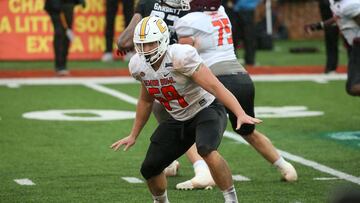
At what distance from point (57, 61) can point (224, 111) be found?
390 inches

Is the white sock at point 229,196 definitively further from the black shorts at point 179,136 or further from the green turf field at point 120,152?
the green turf field at point 120,152

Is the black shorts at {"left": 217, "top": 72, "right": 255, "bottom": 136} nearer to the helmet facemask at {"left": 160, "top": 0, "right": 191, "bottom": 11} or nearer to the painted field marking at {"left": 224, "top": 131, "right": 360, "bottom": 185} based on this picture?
the helmet facemask at {"left": 160, "top": 0, "right": 191, "bottom": 11}

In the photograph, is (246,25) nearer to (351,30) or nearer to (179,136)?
(351,30)

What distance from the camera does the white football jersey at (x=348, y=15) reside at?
387 inches

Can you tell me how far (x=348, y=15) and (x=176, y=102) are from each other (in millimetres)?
3468

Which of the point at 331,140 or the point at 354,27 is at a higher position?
the point at 354,27

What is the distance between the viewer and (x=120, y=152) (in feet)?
32.7

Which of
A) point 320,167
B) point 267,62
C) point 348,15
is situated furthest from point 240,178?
point 267,62

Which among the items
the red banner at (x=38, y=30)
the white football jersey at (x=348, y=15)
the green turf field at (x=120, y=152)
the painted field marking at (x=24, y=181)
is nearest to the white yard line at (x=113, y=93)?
the green turf field at (x=120, y=152)

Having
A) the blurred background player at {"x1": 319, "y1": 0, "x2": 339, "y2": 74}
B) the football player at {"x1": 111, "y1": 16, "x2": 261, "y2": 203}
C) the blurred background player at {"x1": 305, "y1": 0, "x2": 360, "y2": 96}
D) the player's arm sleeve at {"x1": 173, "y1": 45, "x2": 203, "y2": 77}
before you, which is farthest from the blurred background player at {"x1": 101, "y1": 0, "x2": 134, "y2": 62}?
the player's arm sleeve at {"x1": 173, "y1": 45, "x2": 203, "y2": 77}

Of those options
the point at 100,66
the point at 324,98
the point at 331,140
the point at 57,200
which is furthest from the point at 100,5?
the point at 57,200

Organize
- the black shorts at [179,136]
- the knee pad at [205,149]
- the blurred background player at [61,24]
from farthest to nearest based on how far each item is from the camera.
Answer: the blurred background player at [61,24] < the black shorts at [179,136] < the knee pad at [205,149]

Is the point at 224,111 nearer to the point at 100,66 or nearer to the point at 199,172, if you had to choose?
the point at 199,172

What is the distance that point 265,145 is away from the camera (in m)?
8.12
